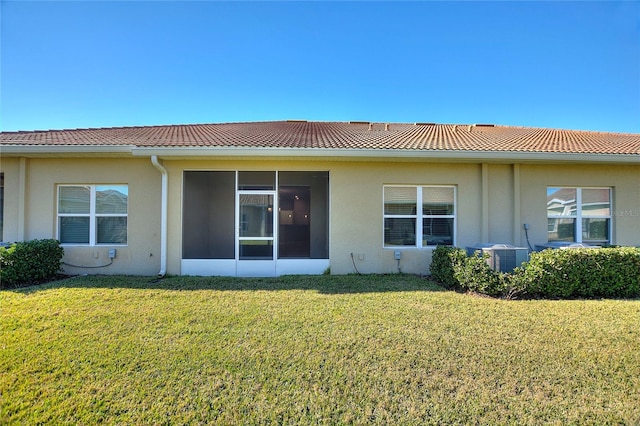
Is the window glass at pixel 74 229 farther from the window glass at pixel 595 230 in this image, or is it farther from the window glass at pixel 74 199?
the window glass at pixel 595 230

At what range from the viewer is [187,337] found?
3818 mm

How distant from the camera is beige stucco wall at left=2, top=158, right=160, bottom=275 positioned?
24.4ft

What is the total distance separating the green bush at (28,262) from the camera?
6.03m

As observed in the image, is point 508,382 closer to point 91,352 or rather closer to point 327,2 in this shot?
point 91,352

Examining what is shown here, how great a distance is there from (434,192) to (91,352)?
7850mm

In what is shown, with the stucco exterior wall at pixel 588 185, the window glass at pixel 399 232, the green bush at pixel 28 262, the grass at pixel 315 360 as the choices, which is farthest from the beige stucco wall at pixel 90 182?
the stucco exterior wall at pixel 588 185

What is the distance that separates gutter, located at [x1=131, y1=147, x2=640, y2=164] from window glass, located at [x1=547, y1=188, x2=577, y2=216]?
100 cm

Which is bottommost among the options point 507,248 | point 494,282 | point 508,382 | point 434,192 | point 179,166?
point 508,382

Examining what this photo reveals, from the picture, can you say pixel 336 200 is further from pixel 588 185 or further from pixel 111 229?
pixel 588 185

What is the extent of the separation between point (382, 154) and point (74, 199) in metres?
8.42

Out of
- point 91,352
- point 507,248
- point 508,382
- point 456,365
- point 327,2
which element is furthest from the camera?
point 327,2

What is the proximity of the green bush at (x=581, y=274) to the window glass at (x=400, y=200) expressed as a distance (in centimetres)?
297

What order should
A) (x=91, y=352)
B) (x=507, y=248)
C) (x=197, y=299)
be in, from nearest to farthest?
(x=91, y=352)
(x=197, y=299)
(x=507, y=248)

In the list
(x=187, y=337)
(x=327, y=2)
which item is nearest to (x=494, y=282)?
(x=187, y=337)
